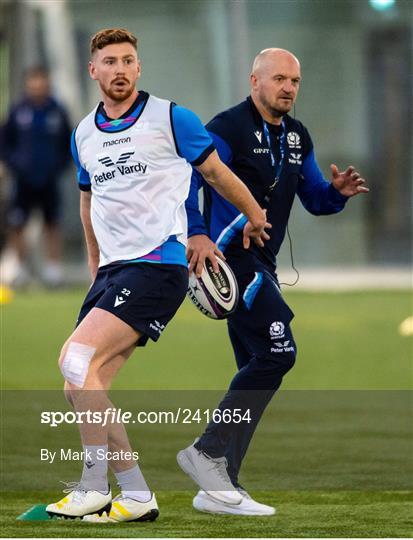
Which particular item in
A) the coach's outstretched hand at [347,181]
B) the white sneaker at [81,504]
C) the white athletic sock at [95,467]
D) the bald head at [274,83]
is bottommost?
the white sneaker at [81,504]

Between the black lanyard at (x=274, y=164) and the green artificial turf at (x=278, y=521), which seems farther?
the black lanyard at (x=274, y=164)

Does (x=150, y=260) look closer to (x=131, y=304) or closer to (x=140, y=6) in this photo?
(x=131, y=304)

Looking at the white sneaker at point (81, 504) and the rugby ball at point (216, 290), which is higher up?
the rugby ball at point (216, 290)

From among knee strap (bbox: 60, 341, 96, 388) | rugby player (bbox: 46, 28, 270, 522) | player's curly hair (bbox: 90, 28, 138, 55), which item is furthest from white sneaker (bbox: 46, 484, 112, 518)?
player's curly hair (bbox: 90, 28, 138, 55)

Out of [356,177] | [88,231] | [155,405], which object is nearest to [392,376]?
[155,405]

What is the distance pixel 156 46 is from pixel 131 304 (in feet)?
52.2

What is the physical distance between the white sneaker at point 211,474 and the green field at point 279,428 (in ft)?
0.51

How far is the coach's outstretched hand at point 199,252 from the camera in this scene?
24.5 feet

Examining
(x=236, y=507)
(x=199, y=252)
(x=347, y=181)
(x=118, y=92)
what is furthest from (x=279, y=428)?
(x=118, y=92)

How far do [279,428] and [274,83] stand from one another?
3.11m

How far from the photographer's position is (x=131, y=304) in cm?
699

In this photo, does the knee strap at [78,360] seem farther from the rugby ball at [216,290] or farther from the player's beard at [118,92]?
the player's beard at [118,92]

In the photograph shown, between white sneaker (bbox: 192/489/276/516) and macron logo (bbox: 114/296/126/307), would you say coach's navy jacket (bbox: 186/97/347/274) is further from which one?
white sneaker (bbox: 192/489/276/516)

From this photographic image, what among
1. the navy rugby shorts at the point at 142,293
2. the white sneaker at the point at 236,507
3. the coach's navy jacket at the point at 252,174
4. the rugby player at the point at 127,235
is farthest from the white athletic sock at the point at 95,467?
the coach's navy jacket at the point at 252,174
